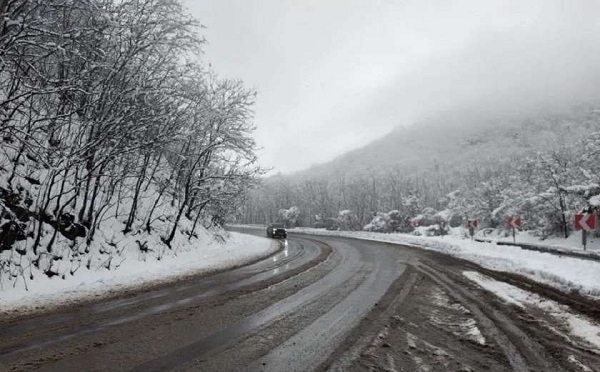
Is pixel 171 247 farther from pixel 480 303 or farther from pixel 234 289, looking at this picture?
pixel 480 303

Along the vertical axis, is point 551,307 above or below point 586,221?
below

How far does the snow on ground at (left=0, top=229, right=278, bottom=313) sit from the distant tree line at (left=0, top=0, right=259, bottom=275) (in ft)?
2.84

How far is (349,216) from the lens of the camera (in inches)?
3228

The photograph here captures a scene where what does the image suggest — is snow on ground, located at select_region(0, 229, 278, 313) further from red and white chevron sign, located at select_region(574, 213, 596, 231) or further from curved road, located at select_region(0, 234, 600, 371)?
red and white chevron sign, located at select_region(574, 213, 596, 231)

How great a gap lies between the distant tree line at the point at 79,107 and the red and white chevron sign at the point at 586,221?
52.2 feet

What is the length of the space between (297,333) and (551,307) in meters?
5.31

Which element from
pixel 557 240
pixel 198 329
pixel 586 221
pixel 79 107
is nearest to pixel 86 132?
pixel 79 107

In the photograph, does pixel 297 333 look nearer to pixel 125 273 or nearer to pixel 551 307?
pixel 551 307

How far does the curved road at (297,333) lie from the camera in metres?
5.40

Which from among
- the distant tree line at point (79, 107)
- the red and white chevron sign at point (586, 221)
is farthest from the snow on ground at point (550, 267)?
the distant tree line at point (79, 107)

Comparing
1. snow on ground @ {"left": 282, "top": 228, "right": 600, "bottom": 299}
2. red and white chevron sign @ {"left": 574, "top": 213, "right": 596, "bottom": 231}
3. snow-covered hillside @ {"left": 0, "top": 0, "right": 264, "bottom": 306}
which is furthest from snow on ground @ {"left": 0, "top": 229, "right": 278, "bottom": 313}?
red and white chevron sign @ {"left": 574, "top": 213, "right": 596, "bottom": 231}

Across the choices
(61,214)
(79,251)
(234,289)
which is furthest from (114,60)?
(234,289)

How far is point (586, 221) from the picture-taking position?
Result: 17.2 meters

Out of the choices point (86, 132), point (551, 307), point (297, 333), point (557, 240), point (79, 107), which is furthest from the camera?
point (557, 240)
